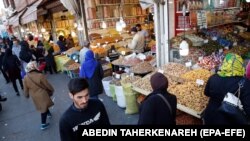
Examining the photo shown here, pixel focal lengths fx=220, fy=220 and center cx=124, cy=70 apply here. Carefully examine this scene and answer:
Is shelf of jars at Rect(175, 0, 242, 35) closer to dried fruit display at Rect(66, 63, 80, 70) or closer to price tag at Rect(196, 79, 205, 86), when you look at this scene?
price tag at Rect(196, 79, 205, 86)

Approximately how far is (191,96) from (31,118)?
459cm

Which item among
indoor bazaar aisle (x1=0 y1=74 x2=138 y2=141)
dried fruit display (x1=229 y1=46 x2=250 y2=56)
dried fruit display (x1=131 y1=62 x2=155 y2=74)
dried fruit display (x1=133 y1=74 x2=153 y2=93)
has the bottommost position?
indoor bazaar aisle (x1=0 y1=74 x2=138 y2=141)

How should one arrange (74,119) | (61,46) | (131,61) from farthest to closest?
1. (61,46)
2. (131,61)
3. (74,119)

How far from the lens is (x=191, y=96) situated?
4.16m

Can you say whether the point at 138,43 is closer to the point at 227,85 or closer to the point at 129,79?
the point at 129,79

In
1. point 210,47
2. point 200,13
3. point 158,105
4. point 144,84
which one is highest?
point 200,13

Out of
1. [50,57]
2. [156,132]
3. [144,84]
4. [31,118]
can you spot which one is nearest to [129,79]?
[144,84]

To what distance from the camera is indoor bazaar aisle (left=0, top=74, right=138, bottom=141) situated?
5.35m

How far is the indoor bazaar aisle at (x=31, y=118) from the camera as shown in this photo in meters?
5.35

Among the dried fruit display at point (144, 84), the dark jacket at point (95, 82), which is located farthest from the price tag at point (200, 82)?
the dark jacket at point (95, 82)

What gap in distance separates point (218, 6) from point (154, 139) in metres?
5.30

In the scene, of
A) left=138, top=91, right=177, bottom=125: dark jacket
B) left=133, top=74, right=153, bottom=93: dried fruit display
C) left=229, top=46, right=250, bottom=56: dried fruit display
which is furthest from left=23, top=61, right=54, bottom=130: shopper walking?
left=229, top=46, right=250, bottom=56: dried fruit display

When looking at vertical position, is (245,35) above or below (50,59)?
above

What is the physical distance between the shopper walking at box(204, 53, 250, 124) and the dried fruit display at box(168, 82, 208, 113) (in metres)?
0.62
